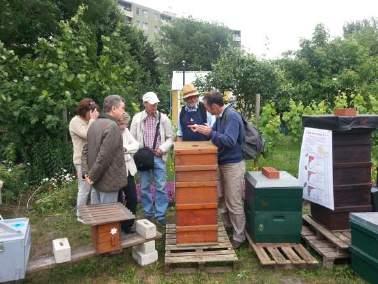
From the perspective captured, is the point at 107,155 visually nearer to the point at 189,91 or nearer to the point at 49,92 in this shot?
the point at 189,91

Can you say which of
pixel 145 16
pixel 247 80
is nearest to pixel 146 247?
pixel 247 80

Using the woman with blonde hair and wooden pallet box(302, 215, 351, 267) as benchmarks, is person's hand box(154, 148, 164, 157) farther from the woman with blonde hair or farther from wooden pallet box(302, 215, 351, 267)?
wooden pallet box(302, 215, 351, 267)

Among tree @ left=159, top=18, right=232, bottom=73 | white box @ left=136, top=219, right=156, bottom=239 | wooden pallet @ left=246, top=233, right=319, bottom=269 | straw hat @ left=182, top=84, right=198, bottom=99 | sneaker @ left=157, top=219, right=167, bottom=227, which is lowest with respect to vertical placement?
wooden pallet @ left=246, top=233, right=319, bottom=269

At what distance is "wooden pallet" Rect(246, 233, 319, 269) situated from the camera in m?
4.71

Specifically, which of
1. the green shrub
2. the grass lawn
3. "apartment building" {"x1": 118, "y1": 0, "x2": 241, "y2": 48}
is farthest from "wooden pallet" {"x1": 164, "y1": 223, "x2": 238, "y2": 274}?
"apartment building" {"x1": 118, "y1": 0, "x2": 241, "y2": 48}

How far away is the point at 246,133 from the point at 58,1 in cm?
1709

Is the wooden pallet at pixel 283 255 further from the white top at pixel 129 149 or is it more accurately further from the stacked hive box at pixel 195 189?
the white top at pixel 129 149

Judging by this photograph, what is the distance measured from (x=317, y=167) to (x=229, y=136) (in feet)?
4.15

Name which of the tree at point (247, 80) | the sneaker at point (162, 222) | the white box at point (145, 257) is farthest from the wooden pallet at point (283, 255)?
the tree at point (247, 80)

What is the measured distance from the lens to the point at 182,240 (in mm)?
5031

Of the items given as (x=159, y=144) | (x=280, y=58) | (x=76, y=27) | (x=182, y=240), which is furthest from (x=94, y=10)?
(x=182, y=240)

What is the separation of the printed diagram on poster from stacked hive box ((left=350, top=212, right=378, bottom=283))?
2.18 feet

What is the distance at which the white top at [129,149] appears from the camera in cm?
547

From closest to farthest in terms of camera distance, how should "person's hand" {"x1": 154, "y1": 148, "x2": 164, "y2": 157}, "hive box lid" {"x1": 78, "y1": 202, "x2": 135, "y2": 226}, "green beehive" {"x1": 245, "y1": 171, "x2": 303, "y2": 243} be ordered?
"hive box lid" {"x1": 78, "y1": 202, "x2": 135, "y2": 226}, "green beehive" {"x1": 245, "y1": 171, "x2": 303, "y2": 243}, "person's hand" {"x1": 154, "y1": 148, "x2": 164, "y2": 157}
